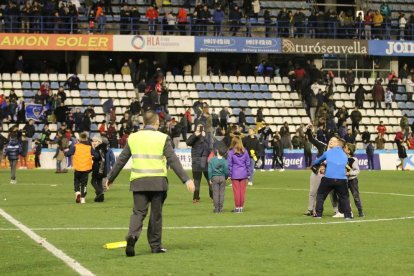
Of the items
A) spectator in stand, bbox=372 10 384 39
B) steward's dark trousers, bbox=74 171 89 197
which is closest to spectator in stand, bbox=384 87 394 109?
spectator in stand, bbox=372 10 384 39

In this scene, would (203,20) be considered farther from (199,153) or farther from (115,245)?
(115,245)

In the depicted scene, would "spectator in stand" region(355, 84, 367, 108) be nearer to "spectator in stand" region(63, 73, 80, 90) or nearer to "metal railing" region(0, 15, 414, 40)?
"metal railing" region(0, 15, 414, 40)

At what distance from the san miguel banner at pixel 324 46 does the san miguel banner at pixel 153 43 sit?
5148 mm

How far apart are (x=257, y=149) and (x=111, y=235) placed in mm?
19165

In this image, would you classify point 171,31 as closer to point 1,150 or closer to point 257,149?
point 1,150

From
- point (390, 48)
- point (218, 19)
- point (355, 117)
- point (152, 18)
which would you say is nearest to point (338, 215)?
point (355, 117)

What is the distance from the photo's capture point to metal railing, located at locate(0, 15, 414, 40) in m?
53.8

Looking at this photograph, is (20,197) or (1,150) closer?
(20,197)

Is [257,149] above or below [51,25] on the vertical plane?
below

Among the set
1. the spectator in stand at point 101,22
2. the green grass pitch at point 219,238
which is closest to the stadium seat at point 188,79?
the spectator in stand at point 101,22

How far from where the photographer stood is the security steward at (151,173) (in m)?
14.8

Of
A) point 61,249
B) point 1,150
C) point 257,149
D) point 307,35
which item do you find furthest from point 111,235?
point 307,35

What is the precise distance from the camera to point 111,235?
1775 centimetres

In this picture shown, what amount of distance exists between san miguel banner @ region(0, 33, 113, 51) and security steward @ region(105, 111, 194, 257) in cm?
3909
